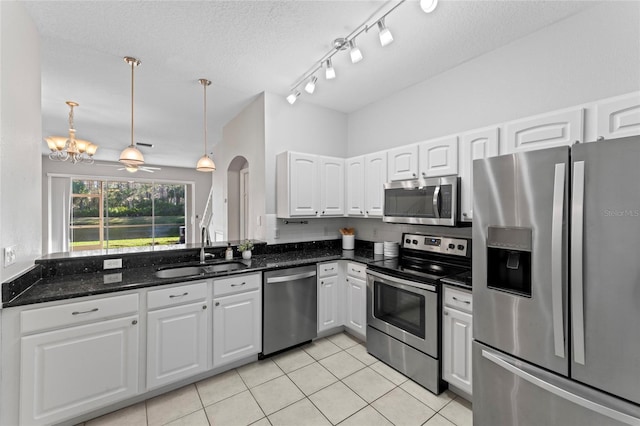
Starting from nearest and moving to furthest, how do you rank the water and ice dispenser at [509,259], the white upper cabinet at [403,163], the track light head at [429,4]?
1. the water and ice dispenser at [509,259]
2. the track light head at [429,4]
3. the white upper cabinet at [403,163]

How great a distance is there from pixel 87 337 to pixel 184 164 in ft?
22.3

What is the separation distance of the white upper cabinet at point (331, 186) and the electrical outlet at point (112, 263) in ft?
6.97

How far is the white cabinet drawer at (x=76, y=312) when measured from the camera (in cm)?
171

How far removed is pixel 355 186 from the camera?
11.4 ft

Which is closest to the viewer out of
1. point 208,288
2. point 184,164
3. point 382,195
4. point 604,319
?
point 604,319

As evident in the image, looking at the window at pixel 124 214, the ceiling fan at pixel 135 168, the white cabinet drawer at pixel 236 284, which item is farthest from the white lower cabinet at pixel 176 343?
the window at pixel 124 214

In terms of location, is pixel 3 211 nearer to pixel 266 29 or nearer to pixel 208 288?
pixel 208 288

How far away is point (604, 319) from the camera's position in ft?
4.22

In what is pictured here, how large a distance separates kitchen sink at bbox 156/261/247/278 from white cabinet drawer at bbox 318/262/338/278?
815 mm

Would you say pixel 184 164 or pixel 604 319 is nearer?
pixel 604 319

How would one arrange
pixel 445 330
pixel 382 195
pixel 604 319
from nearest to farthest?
1. pixel 604 319
2. pixel 445 330
3. pixel 382 195

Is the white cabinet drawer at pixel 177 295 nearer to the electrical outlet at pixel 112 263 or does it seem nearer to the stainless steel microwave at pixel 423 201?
the electrical outlet at pixel 112 263

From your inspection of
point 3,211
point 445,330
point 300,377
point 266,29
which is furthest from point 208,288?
point 266,29

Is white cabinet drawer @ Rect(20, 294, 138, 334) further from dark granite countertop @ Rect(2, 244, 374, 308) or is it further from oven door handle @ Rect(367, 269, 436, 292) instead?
oven door handle @ Rect(367, 269, 436, 292)
